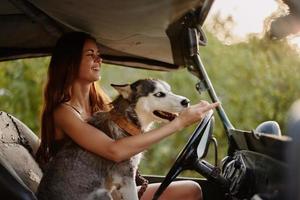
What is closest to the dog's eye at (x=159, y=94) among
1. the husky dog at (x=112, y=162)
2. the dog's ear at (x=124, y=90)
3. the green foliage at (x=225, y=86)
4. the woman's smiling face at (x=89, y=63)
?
the husky dog at (x=112, y=162)

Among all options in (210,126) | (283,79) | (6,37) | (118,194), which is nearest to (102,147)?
(118,194)

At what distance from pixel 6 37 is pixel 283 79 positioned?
4793mm

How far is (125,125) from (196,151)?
50 cm

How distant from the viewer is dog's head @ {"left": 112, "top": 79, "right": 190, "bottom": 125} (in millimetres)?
3625

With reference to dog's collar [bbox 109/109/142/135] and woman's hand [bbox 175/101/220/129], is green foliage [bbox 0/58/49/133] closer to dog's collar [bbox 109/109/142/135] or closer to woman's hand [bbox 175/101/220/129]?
dog's collar [bbox 109/109/142/135]

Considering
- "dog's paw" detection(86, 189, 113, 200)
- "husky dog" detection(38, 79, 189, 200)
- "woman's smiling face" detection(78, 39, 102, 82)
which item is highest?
"woman's smiling face" detection(78, 39, 102, 82)

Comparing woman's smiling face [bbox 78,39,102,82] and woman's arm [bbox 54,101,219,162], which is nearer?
woman's arm [bbox 54,101,219,162]

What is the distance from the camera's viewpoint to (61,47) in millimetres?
3773

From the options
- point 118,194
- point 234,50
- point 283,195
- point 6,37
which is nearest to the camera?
point 283,195

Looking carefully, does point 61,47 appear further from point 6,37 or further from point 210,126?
point 210,126

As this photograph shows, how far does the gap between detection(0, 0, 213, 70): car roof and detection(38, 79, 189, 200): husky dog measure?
36 cm

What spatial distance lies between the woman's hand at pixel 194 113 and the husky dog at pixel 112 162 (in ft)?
0.99

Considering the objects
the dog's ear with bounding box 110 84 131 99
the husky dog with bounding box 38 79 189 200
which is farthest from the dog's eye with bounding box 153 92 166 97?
the dog's ear with bounding box 110 84 131 99

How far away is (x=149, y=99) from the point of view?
12.1 ft
